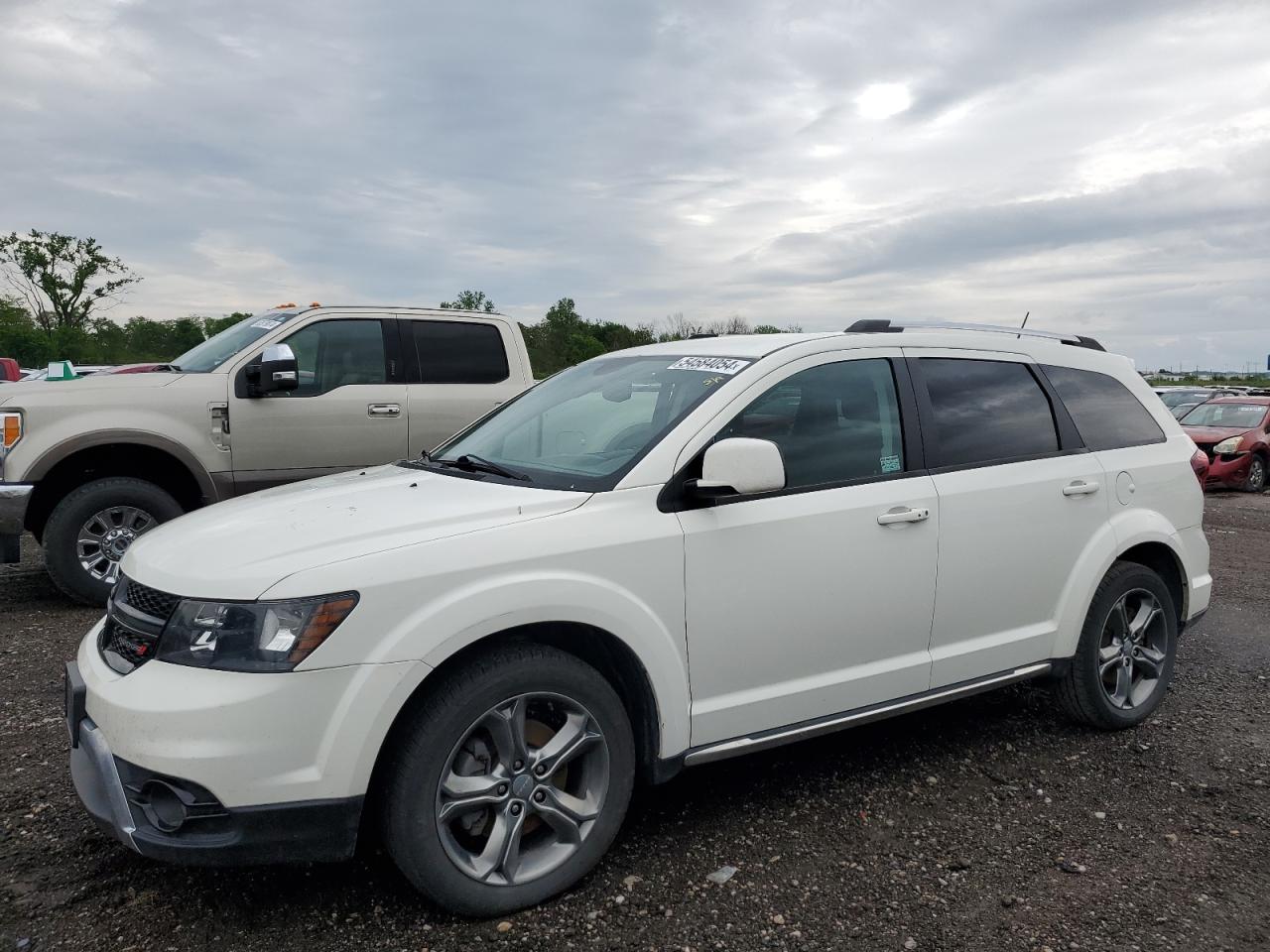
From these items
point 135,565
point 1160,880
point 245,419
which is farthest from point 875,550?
point 245,419

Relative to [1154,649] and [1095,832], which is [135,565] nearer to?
[1095,832]

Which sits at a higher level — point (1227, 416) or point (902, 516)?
point (902, 516)

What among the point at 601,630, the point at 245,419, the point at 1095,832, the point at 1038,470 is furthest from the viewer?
the point at 245,419

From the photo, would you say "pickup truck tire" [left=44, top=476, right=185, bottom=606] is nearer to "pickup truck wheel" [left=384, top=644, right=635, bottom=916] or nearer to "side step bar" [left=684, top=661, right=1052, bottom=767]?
"pickup truck wheel" [left=384, top=644, right=635, bottom=916]

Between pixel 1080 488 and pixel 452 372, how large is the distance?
4.92m

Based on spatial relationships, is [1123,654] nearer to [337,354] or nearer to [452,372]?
[452,372]

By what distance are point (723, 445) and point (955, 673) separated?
149cm

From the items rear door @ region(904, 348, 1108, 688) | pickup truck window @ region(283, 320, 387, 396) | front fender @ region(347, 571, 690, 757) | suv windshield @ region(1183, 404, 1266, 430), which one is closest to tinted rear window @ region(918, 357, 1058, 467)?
rear door @ region(904, 348, 1108, 688)

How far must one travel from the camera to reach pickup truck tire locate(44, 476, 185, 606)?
6.46 m

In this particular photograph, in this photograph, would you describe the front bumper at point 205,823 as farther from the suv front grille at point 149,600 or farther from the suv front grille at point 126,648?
the suv front grille at point 149,600

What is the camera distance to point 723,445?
10.1 feet

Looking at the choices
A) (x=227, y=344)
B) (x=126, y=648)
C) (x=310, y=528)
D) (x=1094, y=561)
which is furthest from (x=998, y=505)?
(x=227, y=344)

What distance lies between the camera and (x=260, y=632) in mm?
2605

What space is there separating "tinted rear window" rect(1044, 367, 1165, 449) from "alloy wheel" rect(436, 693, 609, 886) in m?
2.70
